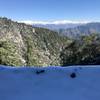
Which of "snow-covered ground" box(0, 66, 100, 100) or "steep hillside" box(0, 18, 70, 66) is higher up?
"snow-covered ground" box(0, 66, 100, 100)

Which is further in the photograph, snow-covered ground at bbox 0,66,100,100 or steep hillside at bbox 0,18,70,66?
steep hillside at bbox 0,18,70,66

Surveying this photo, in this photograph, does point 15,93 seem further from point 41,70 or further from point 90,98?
point 90,98

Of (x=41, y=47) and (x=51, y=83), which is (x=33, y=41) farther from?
(x=51, y=83)

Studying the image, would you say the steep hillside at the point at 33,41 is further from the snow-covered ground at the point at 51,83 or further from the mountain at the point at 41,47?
the snow-covered ground at the point at 51,83

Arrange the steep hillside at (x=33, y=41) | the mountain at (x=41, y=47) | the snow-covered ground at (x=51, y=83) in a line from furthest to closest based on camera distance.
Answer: the steep hillside at (x=33, y=41), the mountain at (x=41, y=47), the snow-covered ground at (x=51, y=83)

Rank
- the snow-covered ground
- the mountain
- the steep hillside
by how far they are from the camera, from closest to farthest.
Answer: the snow-covered ground < the mountain < the steep hillside

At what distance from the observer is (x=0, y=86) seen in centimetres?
553

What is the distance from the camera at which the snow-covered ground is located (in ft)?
16.3

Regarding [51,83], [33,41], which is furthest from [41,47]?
[51,83]

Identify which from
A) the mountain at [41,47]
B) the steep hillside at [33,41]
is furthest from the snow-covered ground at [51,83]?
the steep hillside at [33,41]

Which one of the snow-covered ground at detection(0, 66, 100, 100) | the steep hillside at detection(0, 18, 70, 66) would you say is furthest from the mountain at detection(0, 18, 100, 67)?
the snow-covered ground at detection(0, 66, 100, 100)

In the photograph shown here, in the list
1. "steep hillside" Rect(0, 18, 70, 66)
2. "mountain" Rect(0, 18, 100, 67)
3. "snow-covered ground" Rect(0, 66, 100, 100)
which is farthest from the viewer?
"steep hillside" Rect(0, 18, 70, 66)

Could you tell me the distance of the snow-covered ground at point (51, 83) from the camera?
4980 mm

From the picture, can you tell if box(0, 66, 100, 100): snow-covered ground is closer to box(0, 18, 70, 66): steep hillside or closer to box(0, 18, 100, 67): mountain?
box(0, 18, 100, 67): mountain
